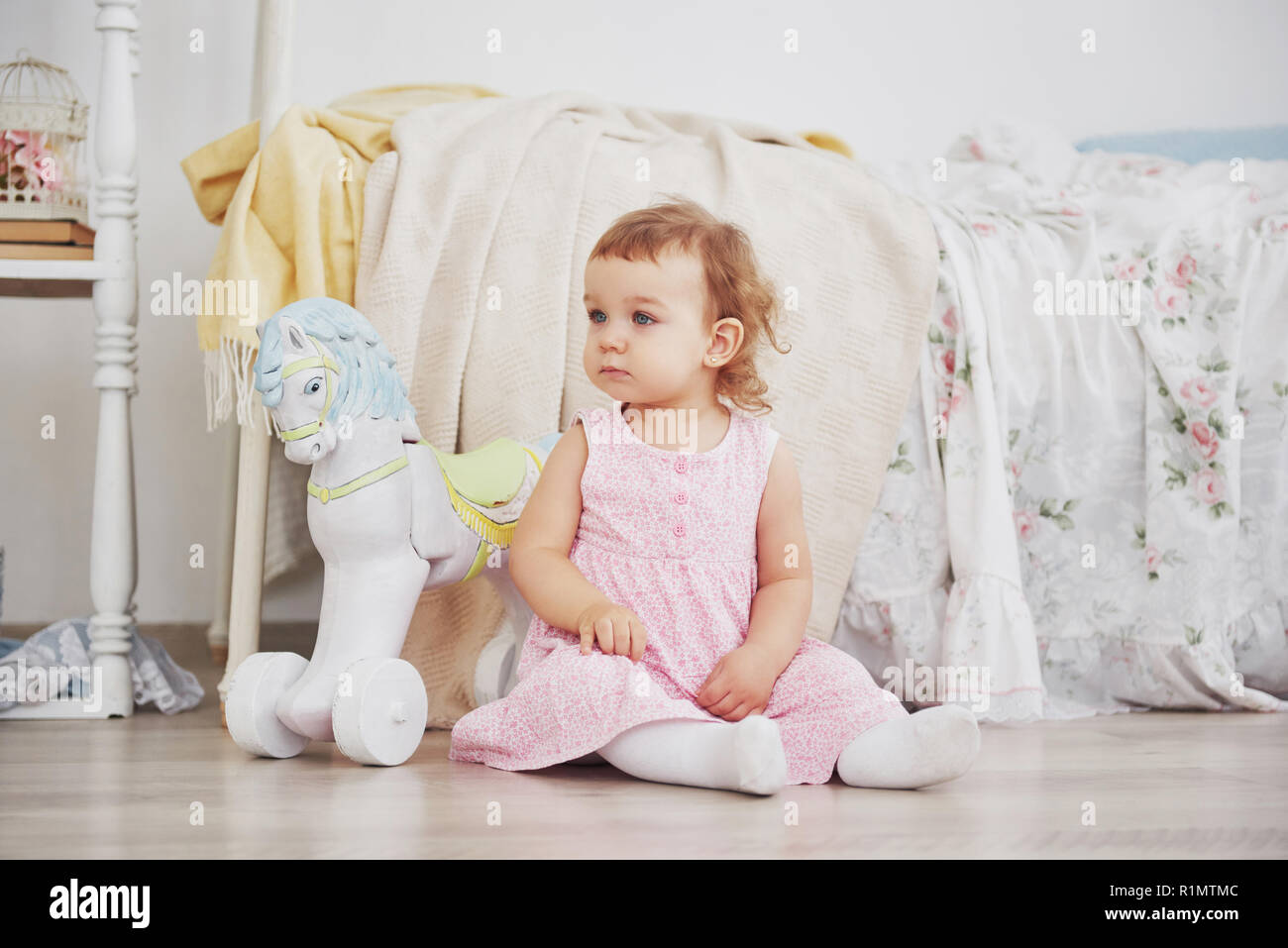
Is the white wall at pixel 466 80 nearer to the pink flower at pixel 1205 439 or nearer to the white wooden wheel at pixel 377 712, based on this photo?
the white wooden wheel at pixel 377 712

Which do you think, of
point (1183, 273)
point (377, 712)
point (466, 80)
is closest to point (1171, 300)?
point (1183, 273)

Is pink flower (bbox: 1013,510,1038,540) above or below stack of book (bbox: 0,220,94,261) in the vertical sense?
below

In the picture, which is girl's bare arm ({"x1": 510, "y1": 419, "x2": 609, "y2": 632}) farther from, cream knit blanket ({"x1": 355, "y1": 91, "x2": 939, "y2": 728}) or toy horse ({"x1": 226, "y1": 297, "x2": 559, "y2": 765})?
Answer: cream knit blanket ({"x1": 355, "y1": 91, "x2": 939, "y2": 728})

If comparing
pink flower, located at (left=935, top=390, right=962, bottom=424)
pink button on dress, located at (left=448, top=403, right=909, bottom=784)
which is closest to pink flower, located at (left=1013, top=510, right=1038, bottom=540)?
pink flower, located at (left=935, top=390, right=962, bottom=424)

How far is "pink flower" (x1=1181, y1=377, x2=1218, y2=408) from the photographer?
1398 mm

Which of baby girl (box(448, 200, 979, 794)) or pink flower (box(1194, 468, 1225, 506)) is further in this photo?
pink flower (box(1194, 468, 1225, 506))

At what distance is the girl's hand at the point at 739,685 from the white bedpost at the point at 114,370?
708mm

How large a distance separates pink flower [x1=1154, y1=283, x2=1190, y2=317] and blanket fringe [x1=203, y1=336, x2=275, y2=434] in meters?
1.07

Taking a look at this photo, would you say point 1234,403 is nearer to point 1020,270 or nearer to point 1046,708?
point 1020,270

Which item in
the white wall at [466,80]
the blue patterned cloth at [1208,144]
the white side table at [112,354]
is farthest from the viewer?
the blue patterned cloth at [1208,144]

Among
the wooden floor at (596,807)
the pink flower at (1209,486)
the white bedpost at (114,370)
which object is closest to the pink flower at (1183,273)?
the pink flower at (1209,486)

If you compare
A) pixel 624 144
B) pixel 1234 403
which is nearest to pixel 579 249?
pixel 624 144

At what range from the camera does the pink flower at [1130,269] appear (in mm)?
1459
